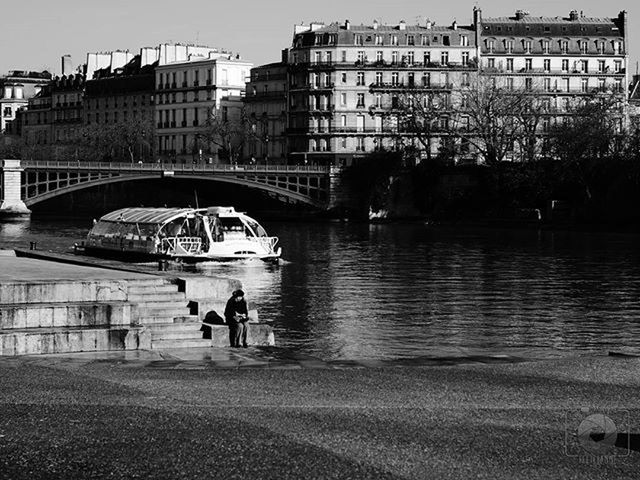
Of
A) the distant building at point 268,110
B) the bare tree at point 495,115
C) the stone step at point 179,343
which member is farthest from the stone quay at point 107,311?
the distant building at point 268,110

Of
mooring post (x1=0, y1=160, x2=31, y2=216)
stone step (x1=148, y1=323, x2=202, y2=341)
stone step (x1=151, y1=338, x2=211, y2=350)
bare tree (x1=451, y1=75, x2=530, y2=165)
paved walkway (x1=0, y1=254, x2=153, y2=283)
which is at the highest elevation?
bare tree (x1=451, y1=75, x2=530, y2=165)

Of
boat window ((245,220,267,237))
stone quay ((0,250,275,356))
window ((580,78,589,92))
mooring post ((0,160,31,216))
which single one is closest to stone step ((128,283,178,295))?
stone quay ((0,250,275,356))

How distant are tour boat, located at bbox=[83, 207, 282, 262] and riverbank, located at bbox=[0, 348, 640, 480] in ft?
175

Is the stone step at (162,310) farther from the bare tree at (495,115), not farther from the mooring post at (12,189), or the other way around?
the mooring post at (12,189)

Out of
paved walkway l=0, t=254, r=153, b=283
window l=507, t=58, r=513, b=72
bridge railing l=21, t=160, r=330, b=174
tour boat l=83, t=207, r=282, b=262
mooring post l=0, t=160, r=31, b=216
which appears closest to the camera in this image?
paved walkway l=0, t=254, r=153, b=283

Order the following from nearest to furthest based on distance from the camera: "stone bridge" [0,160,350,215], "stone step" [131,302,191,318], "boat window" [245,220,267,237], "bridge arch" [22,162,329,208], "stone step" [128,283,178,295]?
"stone step" [131,302,191,318], "stone step" [128,283,178,295], "boat window" [245,220,267,237], "bridge arch" [22,162,329,208], "stone bridge" [0,160,350,215]

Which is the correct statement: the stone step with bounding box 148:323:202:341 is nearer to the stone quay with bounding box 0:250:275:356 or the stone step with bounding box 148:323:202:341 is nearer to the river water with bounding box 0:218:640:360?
the stone quay with bounding box 0:250:275:356

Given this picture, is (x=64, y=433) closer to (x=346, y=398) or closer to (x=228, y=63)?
(x=346, y=398)

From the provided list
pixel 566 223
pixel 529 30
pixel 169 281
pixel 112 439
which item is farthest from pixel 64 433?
pixel 529 30

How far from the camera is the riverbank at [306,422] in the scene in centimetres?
1698

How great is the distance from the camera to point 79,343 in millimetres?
27719

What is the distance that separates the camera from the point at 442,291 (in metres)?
58.1

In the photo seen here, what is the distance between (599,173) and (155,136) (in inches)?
3490

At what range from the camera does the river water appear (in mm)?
40031
